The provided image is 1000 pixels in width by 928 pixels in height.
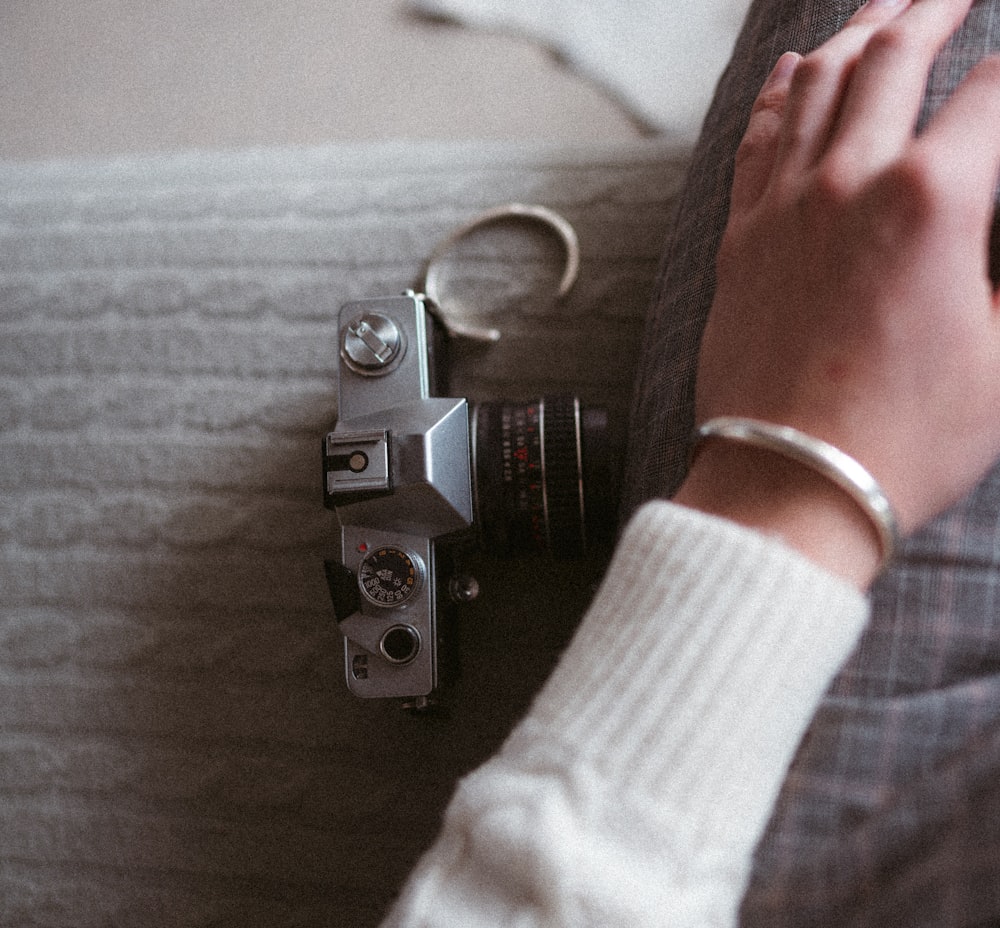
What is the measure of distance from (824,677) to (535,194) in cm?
44

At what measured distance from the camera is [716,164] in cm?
45

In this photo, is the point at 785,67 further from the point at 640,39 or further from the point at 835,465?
the point at 640,39

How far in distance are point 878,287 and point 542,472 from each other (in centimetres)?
22

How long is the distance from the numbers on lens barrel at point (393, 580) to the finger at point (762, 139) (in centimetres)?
26

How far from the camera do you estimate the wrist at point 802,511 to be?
12.0 inches

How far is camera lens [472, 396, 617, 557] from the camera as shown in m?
0.47

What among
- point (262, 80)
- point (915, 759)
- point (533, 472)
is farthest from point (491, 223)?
point (915, 759)

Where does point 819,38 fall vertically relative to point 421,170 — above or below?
above

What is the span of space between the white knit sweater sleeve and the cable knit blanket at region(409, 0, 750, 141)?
0.57 m

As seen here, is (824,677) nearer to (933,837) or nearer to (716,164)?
(933,837)

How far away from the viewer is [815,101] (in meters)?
0.35

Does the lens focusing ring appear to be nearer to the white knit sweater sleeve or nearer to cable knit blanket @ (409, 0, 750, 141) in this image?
the white knit sweater sleeve

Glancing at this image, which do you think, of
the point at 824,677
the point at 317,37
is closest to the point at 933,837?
the point at 824,677

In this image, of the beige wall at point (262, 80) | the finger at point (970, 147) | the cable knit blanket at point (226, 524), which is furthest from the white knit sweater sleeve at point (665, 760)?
the beige wall at point (262, 80)
